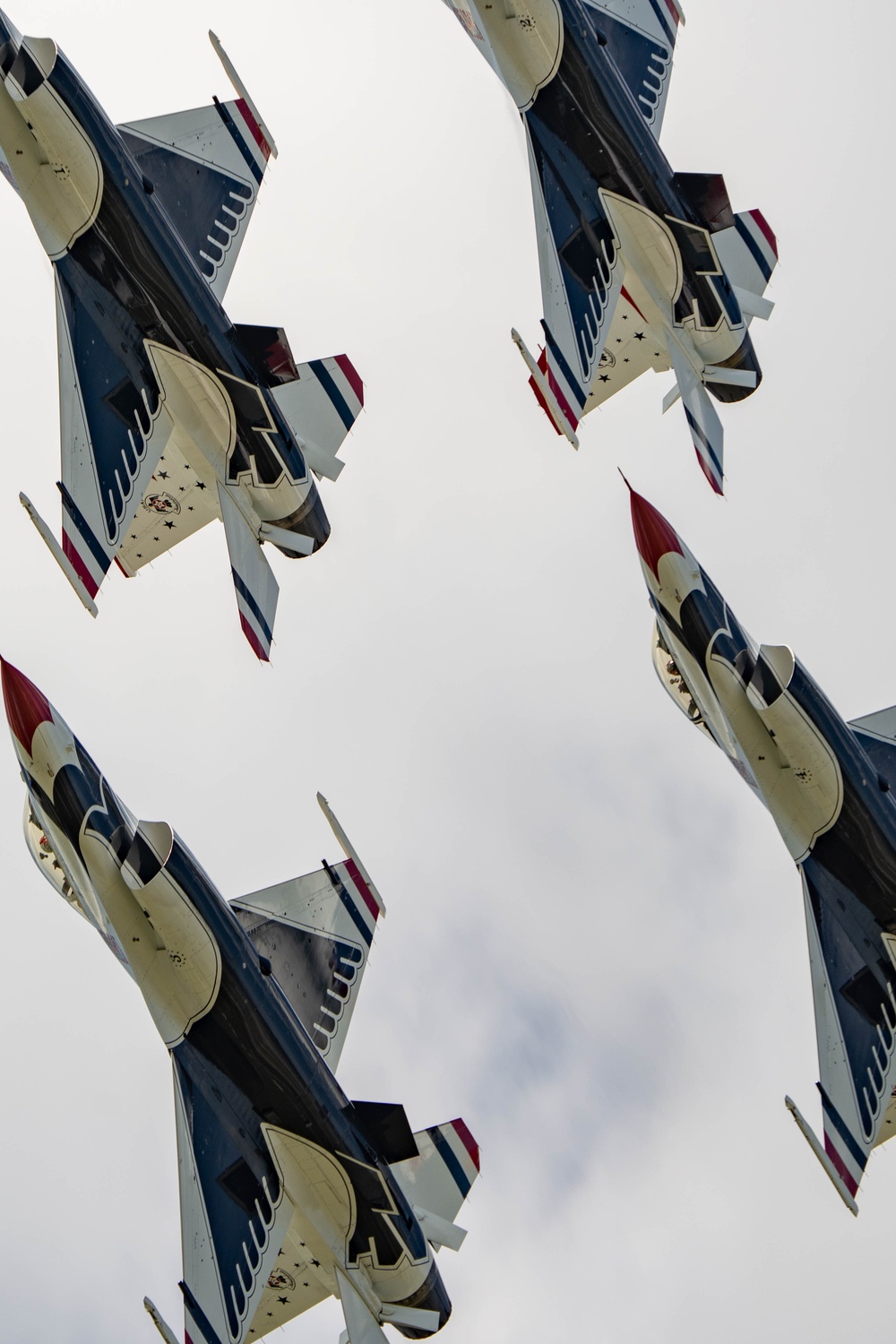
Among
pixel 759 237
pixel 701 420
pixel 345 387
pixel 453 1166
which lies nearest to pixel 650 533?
pixel 701 420

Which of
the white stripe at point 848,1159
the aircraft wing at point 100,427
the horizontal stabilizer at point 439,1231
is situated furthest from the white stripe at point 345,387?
the white stripe at point 848,1159

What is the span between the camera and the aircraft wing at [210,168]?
30.8 m

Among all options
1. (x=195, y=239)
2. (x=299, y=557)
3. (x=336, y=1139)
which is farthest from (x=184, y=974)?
(x=195, y=239)

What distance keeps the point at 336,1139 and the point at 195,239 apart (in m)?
12.9

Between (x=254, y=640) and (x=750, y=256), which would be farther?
(x=750, y=256)

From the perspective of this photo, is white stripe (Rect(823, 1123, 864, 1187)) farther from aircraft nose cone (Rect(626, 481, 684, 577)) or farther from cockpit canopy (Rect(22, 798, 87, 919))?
cockpit canopy (Rect(22, 798, 87, 919))

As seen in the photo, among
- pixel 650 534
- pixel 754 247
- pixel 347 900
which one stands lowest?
pixel 347 900

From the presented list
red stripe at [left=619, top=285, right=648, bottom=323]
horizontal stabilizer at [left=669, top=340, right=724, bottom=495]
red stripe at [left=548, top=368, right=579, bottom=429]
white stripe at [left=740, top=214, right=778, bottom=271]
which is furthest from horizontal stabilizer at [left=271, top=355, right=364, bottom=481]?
white stripe at [left=740, top=214, right=778, bottom=271]

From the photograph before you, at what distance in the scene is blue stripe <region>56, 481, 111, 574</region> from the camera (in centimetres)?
2911

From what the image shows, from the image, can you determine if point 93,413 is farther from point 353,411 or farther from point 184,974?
point 184,974

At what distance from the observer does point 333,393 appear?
30.0 m

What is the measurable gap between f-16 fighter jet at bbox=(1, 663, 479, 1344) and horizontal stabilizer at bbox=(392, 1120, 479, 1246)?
0.04m

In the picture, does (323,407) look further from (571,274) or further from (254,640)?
(571,274)

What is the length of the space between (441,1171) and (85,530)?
9695mm
